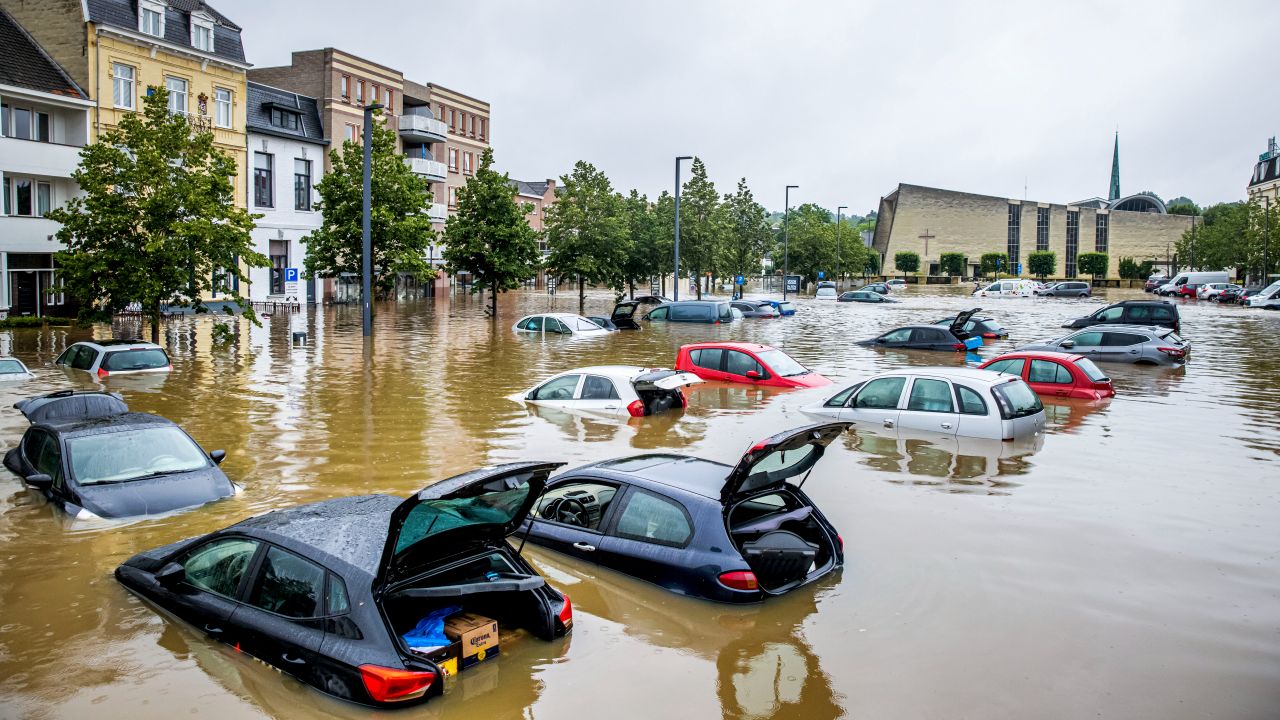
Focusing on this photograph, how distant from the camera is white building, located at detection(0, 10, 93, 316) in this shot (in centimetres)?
3759

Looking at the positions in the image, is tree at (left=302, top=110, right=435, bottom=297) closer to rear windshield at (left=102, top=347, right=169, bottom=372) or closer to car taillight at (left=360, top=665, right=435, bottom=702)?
rear windshield at (left=102, top=347, right=169, bottom=372)

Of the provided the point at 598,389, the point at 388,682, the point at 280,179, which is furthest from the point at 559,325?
the point at 388,682

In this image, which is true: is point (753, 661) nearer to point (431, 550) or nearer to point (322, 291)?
point (431, 550)

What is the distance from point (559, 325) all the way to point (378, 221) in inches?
334

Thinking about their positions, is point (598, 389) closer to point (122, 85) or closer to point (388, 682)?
point (388, 682)

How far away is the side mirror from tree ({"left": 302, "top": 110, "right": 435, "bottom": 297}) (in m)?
32.2

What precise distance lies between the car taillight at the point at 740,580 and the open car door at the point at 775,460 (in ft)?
1.85

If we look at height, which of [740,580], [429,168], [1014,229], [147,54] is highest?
[147,54]

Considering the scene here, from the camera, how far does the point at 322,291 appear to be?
6116cm

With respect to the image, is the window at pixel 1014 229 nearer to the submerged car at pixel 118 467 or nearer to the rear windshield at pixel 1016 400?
the rear windshield at pixel 1016 400

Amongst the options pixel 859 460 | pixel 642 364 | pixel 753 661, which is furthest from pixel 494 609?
pixel 642 364

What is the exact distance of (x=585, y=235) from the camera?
53.9 m

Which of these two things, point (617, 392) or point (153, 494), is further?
point (617, 392)

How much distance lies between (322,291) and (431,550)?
58018 millimetres
